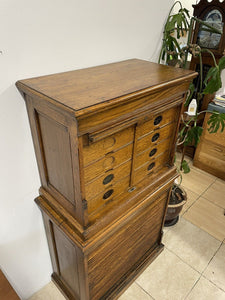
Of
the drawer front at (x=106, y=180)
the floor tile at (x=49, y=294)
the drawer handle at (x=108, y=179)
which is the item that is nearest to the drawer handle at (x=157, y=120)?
the drawer front at (x=106, y=180)

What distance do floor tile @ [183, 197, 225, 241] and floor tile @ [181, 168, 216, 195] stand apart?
0.17 meters

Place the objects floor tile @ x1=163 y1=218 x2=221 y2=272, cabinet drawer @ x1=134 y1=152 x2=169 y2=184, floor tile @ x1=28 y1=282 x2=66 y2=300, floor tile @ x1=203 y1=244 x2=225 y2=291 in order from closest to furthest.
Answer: cabinet drawer @ x1=134 y1=152 x2=169 y2=184, floor tile @ x1=28 y1=282 x2=66 y2=300, floor tile @ x1=203 y1=244 x2=225 y2=291, floor tile @ x1=163 y1=218 x2=221 y2=272

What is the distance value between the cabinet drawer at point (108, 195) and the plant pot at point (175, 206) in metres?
0.91

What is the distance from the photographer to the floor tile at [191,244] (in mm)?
1836

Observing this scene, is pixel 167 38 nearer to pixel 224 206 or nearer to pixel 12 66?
pixel 12 66

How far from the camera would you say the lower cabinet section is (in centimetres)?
108

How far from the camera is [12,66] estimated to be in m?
0.88

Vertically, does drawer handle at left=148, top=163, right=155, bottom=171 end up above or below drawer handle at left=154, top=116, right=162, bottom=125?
below

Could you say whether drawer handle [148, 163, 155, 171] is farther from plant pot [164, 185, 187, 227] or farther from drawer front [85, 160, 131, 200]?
plant pot [164, 185, 187, 227]

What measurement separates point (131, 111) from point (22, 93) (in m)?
0.46

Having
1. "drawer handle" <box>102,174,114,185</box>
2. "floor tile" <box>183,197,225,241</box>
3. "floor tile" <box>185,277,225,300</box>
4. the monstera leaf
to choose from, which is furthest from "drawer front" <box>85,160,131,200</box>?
"floor tile" <box>183,197,225,241</box>

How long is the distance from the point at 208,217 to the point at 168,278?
784 millimetres

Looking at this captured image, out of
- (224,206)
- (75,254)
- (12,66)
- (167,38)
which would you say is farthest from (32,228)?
(224,206)

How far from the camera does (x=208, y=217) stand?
2.21 metres
